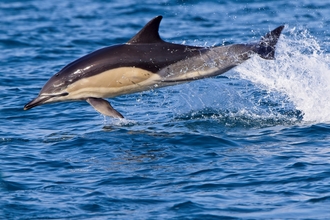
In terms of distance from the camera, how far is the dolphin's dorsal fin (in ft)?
39.1

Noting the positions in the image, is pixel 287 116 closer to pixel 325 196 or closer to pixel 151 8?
pixel 325 196

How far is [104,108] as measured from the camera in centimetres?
1194

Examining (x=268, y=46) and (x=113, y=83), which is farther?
(x=268, y=46)

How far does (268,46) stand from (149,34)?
2057 millimetres

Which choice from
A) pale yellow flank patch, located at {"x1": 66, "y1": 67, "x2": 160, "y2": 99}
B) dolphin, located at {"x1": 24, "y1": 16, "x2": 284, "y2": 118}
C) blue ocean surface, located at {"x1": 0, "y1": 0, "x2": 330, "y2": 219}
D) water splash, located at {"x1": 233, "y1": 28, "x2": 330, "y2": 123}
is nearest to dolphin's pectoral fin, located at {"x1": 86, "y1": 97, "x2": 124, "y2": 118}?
dolphin, located at {"x1": 24, "y1": 16, "x2": 284, "y2": 118}

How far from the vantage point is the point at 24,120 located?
46.1ft

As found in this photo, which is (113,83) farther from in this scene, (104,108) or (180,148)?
(180,148)

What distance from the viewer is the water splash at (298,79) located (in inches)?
528

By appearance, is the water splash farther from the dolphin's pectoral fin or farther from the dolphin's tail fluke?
the dolphin's pectoral fin

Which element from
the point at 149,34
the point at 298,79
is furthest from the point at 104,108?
the point at 298,79

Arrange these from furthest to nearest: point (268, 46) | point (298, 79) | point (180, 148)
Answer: point (298, 79) → point (268, 46) → point (180, 148)

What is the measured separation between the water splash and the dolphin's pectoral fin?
11.1ft

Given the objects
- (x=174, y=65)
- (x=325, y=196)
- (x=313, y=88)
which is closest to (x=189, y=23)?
(x=313, y=88)

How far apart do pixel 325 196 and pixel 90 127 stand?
17.5 feet
